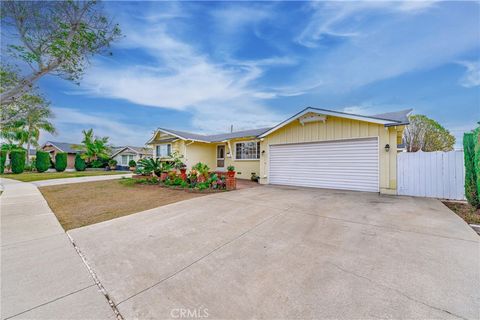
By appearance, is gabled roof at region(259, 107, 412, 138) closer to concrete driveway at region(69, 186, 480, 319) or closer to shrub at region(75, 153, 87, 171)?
concrete driveway at region(69, 186, 480, 319)

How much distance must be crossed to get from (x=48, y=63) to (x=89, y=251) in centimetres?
748

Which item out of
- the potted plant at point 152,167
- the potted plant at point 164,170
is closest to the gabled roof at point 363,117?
the potted plant at point 164,170

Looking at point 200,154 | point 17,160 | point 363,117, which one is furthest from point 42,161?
point 363,117

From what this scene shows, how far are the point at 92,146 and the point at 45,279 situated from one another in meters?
28.1

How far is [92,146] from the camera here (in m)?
24.4

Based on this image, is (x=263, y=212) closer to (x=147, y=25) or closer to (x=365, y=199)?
(x=365, y=199)

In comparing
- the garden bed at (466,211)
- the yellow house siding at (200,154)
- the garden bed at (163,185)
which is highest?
the yellow house siding at (200,154)

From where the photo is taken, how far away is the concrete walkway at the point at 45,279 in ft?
5.89

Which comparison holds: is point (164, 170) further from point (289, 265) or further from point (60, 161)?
point (60, 161)

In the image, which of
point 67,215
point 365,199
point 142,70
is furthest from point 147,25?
point 365,199

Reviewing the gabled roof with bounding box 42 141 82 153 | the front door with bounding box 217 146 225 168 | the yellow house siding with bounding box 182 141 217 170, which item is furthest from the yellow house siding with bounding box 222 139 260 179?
the gabled roof with bounding box 42 141 82 153

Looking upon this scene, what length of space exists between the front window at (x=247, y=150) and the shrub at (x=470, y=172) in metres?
9.27

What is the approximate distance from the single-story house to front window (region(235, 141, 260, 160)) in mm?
115

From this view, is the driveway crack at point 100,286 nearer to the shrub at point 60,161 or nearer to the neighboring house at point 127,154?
the shrub at point 60,161
